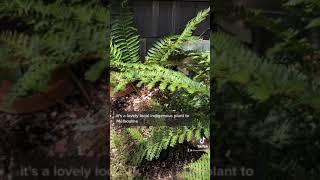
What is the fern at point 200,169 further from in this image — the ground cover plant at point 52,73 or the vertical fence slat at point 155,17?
the vertical fence slat at point 155,17

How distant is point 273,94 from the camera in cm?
159

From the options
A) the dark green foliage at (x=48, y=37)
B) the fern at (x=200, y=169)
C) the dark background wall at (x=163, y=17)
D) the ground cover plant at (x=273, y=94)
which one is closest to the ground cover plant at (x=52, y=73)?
the dark green foliage at (x=48, y=37)

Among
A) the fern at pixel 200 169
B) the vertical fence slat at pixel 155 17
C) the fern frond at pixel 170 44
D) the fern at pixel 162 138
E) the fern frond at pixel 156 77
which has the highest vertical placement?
the vertical fence slat at pixel 155 17

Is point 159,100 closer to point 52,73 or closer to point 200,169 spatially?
point 200,169

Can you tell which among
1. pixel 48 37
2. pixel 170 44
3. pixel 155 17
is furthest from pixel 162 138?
pixel 48 37

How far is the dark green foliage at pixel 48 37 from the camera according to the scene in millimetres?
1919

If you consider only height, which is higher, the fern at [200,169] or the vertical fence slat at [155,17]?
the vertical fence slat at [155,17]

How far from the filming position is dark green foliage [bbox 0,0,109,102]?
6.30ft

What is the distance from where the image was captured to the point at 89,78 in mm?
1960

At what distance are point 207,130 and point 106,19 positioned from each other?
59cm

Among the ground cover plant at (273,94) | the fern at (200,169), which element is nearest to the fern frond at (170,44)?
the ground cover plant at (273,94)

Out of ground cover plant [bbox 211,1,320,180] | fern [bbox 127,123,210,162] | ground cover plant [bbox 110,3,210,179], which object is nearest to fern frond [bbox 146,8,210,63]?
ground cover plant [bbox 110,3,210,179]

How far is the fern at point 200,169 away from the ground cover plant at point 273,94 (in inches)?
2.3

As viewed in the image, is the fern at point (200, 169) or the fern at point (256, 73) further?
the fern at point (200, 169)
